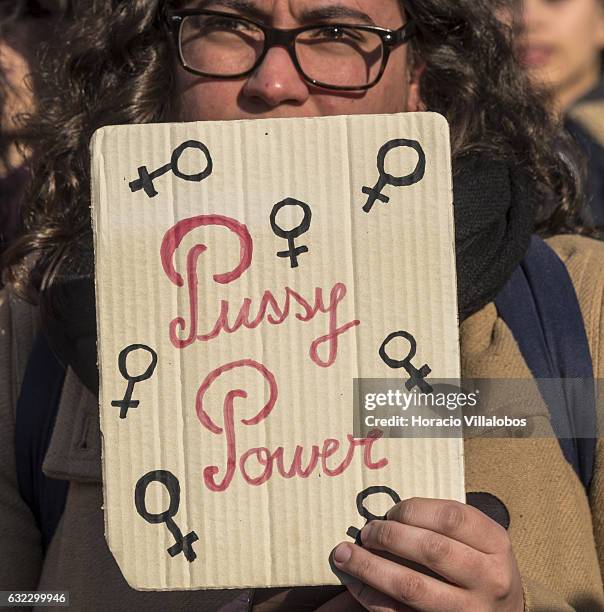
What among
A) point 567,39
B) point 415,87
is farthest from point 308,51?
point 567,39

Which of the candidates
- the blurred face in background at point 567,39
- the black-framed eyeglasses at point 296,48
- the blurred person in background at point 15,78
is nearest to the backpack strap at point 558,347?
the black-framed eyeglasses at point 296,48

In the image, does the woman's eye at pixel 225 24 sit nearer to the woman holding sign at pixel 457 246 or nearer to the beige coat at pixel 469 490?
the woman holding sign at pixel 457 246

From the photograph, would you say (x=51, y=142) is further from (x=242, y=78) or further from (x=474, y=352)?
(x=474, y=352)

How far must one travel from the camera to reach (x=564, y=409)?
175 centimetres

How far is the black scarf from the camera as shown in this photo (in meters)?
1.80

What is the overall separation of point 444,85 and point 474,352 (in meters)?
0.64

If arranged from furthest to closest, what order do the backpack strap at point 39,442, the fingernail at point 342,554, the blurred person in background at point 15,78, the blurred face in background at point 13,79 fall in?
the blurred face in background at point 13,79 → the blurred person in background at point 15,78 → the backpack strap at point 39,442 → the fingernail at point 342,554

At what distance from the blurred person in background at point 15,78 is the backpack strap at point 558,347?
50.5 inches

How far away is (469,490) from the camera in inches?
67.7

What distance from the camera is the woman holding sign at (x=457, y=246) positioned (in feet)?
4.42

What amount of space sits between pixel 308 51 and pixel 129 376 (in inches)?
30.3

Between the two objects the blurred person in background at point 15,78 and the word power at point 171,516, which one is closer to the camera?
the word power at point 171,516

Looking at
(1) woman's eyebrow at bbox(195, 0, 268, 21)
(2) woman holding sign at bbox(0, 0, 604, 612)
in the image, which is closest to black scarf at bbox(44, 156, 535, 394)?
(2) woman holding sign at bbox(0, 0, 604, 612)

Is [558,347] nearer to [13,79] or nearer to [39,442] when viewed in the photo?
[39,442]
